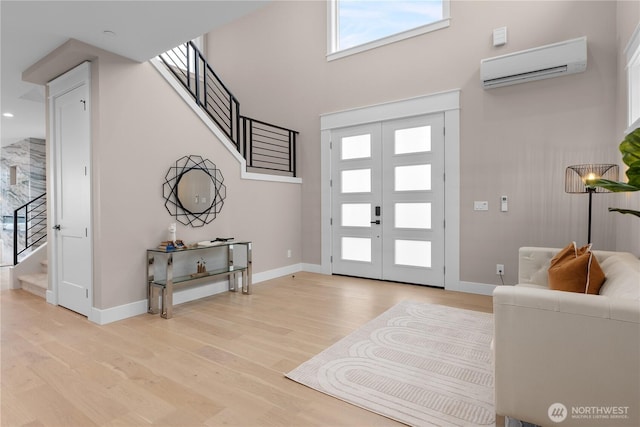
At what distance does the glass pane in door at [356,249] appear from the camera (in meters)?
5.39

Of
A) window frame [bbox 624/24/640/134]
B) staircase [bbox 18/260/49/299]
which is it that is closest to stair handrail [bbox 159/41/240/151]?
staircase [bbox 18/260/49/299]

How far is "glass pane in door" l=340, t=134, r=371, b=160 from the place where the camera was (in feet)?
17.6

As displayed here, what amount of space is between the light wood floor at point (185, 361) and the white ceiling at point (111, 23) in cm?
273

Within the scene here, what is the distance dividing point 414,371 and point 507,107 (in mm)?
3531

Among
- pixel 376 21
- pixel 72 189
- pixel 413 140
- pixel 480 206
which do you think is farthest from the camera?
pixel 376 21

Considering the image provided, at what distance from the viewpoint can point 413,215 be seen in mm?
4969

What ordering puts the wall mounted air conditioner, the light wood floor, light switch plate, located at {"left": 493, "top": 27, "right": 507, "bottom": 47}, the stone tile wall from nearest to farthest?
1. the light wood floor
2. the wall mounted air conditioner
3. light switch plate, located at {"left": 493, "top": 27, "right": 507, "bottom": 47}
4. the stone tile wall

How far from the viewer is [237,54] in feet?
22.2

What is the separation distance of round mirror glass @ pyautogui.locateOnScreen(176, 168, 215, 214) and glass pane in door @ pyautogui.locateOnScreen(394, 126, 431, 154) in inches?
108

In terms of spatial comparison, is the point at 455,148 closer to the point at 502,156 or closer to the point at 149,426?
the point at 502,156

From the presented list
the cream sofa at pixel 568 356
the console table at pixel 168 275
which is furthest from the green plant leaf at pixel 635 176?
the console table at pixel 168 275

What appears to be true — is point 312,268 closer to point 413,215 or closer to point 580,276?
point 413,215

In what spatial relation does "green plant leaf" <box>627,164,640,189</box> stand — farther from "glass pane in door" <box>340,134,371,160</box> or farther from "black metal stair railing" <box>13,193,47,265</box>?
"black metal stair railing" <box>13,193,47,265</box>

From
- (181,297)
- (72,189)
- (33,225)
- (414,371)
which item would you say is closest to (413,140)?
(414,371)
